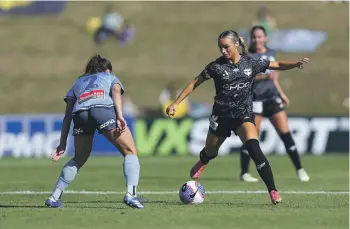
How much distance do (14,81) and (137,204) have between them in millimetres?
27354

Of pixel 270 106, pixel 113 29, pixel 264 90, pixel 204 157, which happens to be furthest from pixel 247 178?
pixel 113 29

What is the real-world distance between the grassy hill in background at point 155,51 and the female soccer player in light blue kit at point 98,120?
80.6 feet

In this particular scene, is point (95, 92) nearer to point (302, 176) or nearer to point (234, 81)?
point (234, 81)

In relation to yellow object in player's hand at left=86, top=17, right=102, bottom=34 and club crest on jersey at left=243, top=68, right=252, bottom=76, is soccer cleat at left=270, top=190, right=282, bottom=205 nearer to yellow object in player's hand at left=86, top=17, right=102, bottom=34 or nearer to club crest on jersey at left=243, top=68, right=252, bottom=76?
club crest on jersey at left=243, top=68, right=252, bottom=76

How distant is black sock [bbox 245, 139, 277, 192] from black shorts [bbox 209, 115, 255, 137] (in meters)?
0.35

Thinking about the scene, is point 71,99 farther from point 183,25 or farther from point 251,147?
point 183,25

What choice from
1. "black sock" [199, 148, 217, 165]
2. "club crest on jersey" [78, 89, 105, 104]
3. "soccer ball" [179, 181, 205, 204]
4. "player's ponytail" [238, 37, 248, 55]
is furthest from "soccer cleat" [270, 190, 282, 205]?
"club crest on jersey" [78, 89, 105, 104]

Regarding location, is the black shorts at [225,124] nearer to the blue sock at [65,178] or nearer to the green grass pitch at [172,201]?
the green grass pitch at [172,201]

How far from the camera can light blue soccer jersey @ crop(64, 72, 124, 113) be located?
1232cm

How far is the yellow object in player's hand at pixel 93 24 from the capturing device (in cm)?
3938

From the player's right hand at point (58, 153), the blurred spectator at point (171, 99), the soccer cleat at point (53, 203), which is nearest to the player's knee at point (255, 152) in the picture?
the player's right hand at point (58, 153)

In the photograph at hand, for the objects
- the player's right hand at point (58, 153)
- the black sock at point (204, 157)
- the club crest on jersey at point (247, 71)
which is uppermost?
the club crest on jersey at point (247, 71)

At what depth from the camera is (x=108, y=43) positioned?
3928 cm

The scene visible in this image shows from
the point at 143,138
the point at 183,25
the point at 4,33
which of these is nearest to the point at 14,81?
the point at 4,33
